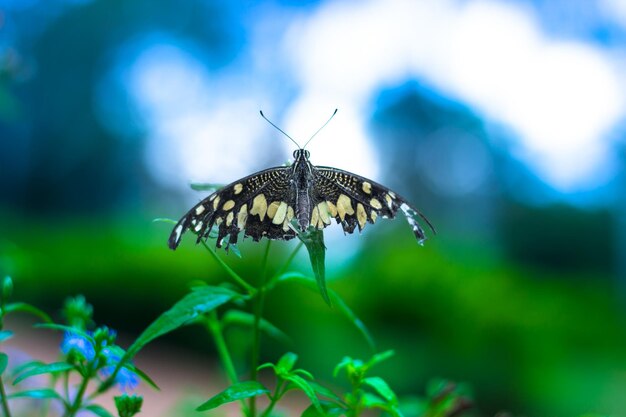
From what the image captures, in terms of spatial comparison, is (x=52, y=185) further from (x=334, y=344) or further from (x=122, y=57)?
(x=334, y=344)

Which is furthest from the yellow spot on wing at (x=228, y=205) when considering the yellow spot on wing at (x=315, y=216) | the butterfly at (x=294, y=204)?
the yellow spot on wing at (x=315, y=216)

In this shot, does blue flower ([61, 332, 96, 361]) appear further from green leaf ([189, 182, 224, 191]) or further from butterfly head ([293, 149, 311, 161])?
butterfly head ([293, 149, 311, 161])

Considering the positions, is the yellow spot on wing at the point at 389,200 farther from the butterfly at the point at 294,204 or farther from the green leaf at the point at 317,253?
the green leaf at the point at 317,253

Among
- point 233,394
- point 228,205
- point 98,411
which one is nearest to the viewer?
point 233,394

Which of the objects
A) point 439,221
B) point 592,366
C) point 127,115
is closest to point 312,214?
point 592,366

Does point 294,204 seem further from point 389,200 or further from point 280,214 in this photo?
point 389,200

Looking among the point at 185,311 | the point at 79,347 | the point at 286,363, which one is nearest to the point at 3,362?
the point at 79,347

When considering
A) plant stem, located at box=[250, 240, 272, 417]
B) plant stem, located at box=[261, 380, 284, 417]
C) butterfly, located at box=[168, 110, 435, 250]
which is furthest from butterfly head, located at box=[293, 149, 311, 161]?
plant stem, located at box=[261, 380, 284, 417]
